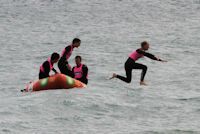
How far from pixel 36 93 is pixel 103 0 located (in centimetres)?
3870

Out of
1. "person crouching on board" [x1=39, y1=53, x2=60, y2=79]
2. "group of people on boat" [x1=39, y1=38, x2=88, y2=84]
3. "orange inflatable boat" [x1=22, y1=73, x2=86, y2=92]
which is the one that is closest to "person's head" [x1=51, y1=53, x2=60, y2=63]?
"person crouching on board" [x1=39, y1=53, x2=60, y2=79]

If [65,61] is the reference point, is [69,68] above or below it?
below

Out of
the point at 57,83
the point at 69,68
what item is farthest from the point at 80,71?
the point at 57,83

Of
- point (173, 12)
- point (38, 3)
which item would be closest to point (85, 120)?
point (173, 12)

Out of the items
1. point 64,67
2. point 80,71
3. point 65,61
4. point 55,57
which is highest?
point 55,57

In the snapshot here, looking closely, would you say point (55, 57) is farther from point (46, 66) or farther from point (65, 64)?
point (65, 64)

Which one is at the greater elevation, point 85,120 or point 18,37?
point 18,37

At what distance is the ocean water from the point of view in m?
16.5

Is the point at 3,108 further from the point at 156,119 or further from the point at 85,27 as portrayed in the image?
the point at 85,27

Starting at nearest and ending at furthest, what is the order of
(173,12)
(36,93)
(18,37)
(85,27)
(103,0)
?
(36,93) < (18,37) < (85,27) < (173,12) < (103,0)

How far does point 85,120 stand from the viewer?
658 inches

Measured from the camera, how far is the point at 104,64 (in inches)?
1112

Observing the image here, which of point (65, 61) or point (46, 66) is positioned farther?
point (65, 61)

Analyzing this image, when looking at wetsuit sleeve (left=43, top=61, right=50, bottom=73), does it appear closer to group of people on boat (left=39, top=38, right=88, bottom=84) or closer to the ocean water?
group of people on boat (left=39, top=38, right=88, bottom=84)
